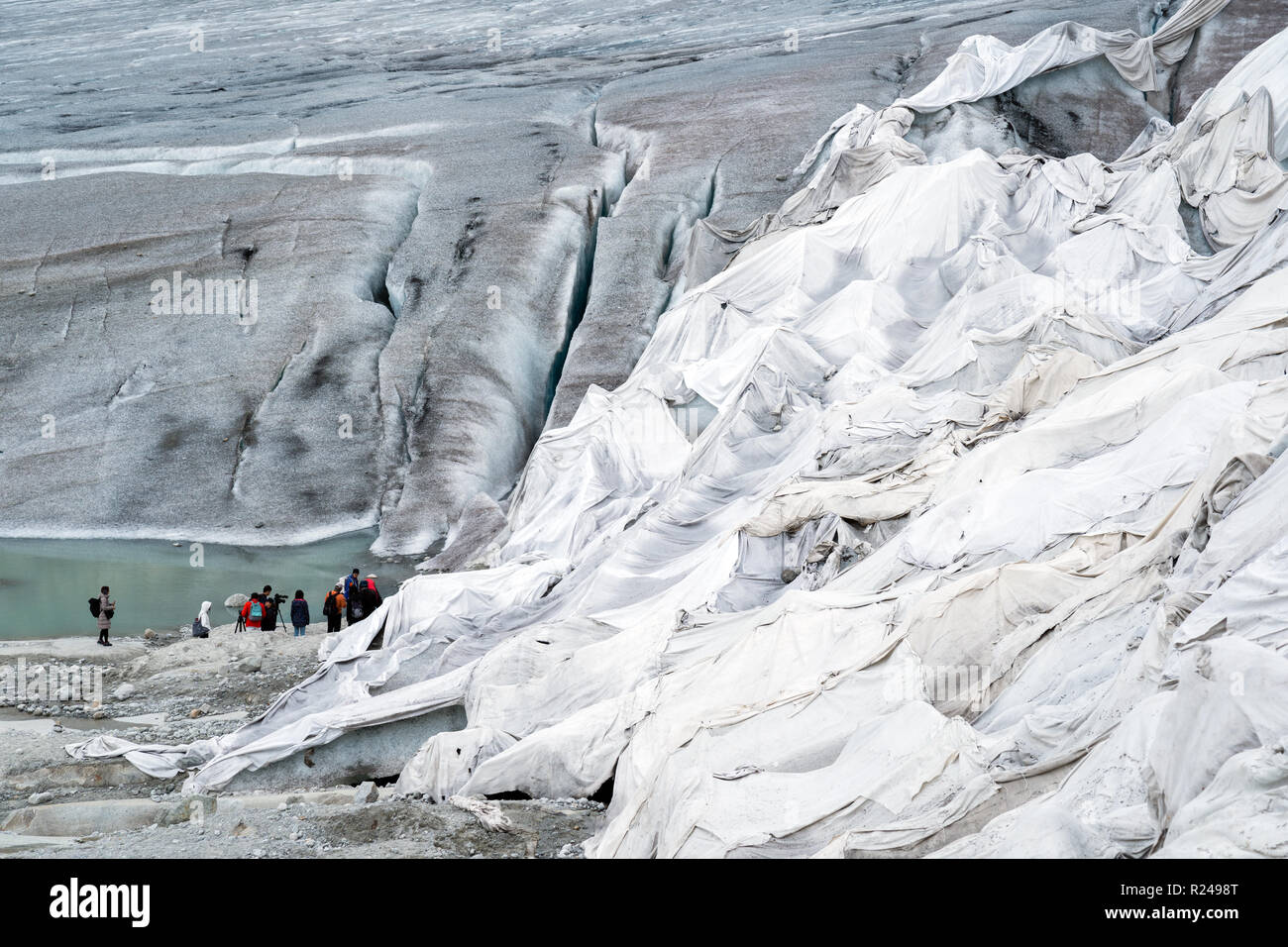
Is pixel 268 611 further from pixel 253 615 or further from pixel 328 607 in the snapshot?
pixel 328 607

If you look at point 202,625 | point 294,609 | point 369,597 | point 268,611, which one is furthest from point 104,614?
point 369,597

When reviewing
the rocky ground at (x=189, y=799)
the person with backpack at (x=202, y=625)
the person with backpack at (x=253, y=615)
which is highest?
the rocky ground at (x=189, y=799)

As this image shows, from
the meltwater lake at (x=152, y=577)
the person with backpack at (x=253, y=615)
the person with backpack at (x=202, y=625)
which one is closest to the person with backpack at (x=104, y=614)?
the meltwater lake at (x=152, y=577)

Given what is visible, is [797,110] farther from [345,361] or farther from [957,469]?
[957,469]

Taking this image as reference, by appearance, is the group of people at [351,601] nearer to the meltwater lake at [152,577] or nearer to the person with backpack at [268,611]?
the person with backpack at [268,611]

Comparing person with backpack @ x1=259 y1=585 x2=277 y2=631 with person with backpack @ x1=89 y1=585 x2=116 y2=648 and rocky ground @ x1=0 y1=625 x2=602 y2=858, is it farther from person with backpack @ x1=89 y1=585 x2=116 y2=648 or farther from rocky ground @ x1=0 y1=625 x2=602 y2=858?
person with backpack @ x1=89 y1=585 x2=116 y2=648

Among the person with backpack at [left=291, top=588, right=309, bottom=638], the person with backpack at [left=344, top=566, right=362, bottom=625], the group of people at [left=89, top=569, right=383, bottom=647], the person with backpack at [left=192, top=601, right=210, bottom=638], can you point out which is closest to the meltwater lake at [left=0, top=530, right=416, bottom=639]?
the group of people at [left=89, top=569, right=383, bottom=647]

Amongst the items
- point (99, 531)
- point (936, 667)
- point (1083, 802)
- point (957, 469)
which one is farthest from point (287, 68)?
point (1083, 802)
